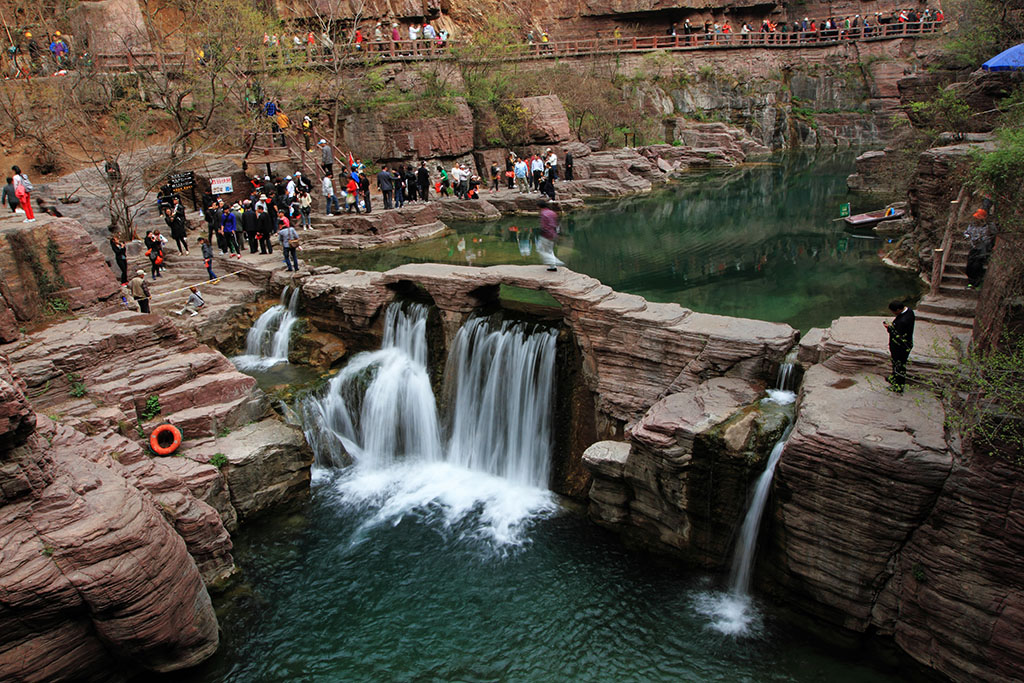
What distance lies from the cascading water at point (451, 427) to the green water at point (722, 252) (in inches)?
210

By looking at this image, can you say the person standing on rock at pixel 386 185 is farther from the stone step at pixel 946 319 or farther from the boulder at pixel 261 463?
the stone step at pixel 946 319

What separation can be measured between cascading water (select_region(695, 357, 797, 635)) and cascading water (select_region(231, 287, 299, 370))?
11.5 meters

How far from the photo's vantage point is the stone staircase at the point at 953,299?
12.0m

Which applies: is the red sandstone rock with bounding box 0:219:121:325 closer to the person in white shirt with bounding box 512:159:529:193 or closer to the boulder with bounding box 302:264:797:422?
the boulder with bounding box 302:264:797:422

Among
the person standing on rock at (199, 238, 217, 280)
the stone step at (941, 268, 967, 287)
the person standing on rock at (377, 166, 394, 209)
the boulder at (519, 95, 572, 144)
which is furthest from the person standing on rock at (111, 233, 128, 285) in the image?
the boulder at (519, 95, 572, 144)

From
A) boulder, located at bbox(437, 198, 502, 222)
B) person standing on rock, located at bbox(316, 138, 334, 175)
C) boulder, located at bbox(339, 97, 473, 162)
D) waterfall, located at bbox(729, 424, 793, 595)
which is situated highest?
boulder, located at bbox(339, 97, 473, 162)

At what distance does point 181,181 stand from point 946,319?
2345 centimetres

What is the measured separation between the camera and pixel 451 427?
14.9 m

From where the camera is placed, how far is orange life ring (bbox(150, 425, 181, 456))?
39.2ft

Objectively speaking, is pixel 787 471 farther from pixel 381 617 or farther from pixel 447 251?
pixel 447 251

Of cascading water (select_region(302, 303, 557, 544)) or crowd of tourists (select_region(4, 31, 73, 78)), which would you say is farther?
crowd of tourists (select_region(4, 31, 73, 78))

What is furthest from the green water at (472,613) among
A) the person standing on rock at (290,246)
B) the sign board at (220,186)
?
the sign board at (220,186)

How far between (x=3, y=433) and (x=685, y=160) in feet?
129

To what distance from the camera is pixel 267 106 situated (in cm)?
2933
